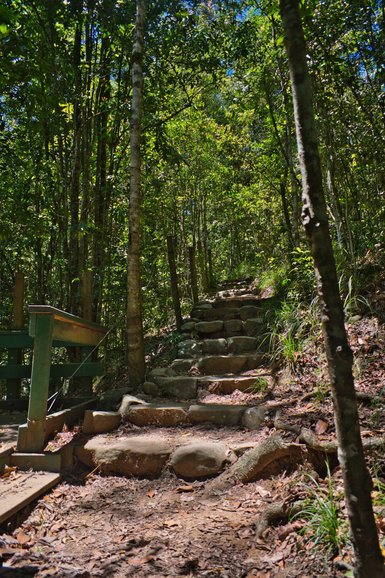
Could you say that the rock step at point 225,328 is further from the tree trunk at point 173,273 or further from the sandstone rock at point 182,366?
the sandstone rock at point 182,366

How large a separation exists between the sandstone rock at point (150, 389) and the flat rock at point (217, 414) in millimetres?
891

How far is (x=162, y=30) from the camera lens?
6.48 m

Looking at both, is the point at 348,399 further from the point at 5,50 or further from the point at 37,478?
the point at 5,50

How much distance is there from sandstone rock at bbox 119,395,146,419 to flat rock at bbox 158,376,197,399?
50 cm

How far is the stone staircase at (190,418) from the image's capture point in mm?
3061

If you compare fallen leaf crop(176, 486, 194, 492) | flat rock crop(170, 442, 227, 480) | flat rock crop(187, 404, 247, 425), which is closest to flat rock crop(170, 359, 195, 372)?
flat rock crop(187, 404, 247, 425)

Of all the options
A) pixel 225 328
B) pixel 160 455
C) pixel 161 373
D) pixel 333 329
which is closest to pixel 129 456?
pixel 160 455

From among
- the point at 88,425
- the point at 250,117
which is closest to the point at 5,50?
the point at 88,425

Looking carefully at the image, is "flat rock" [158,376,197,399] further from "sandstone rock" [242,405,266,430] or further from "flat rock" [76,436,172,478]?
"flat rock" [76,436,172,478]

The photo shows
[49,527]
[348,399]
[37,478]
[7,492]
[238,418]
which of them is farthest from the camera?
[238,418]

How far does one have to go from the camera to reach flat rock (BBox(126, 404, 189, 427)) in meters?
3.77

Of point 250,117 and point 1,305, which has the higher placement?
point 250,117

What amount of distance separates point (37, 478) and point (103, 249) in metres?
4.35

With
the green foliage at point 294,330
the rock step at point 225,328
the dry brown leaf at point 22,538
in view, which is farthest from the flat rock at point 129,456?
the rock step at point 225,328
